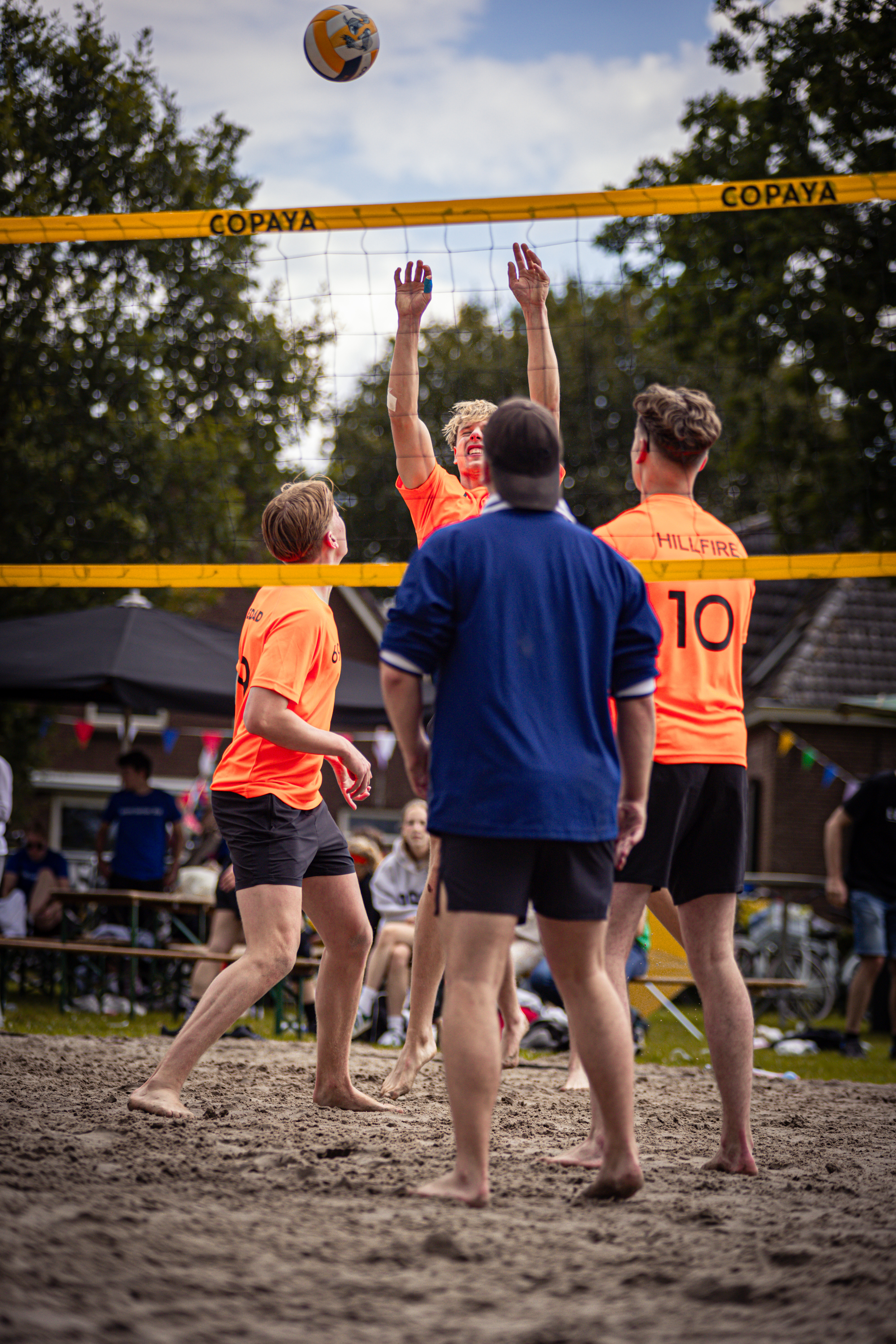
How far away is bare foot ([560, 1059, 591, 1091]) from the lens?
5.61 meters

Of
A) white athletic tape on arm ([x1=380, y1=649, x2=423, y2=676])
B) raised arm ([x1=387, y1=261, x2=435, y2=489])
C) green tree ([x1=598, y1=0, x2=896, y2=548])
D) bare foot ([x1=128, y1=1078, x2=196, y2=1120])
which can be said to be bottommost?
bare foot ([x1=128, y1=1078, x2=196, y2=1120])

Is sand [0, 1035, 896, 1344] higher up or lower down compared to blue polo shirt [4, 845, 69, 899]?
lower down

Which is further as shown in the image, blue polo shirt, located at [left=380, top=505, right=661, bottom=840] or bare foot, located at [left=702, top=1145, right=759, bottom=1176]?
bare foot, located at [left=702, top=1145, right=759, bottom=1176]

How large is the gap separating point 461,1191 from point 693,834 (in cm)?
127

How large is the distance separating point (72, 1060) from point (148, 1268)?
365 centimetres

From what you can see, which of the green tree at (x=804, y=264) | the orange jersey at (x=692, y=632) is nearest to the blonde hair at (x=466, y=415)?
the orange jersey at (x=692, y=632)

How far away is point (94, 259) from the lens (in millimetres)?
16203

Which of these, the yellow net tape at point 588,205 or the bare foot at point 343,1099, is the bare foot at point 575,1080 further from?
the yellow net tape at point 588,205

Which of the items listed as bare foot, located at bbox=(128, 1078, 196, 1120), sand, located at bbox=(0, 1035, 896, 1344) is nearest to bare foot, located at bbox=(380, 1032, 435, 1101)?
sand, located at bbox=(0, 1035, 896, 1344)

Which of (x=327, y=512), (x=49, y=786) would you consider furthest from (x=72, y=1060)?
(x=49, y=786)

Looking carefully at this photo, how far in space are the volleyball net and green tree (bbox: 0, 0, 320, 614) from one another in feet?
0.19

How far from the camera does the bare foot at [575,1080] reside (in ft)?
18.4

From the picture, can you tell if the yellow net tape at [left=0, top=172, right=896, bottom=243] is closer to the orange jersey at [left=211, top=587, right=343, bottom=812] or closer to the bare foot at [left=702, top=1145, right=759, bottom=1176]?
the orange jersey at [left=211, top=587, right=343, bottom=812]

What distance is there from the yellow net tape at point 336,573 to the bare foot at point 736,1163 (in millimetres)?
1790
